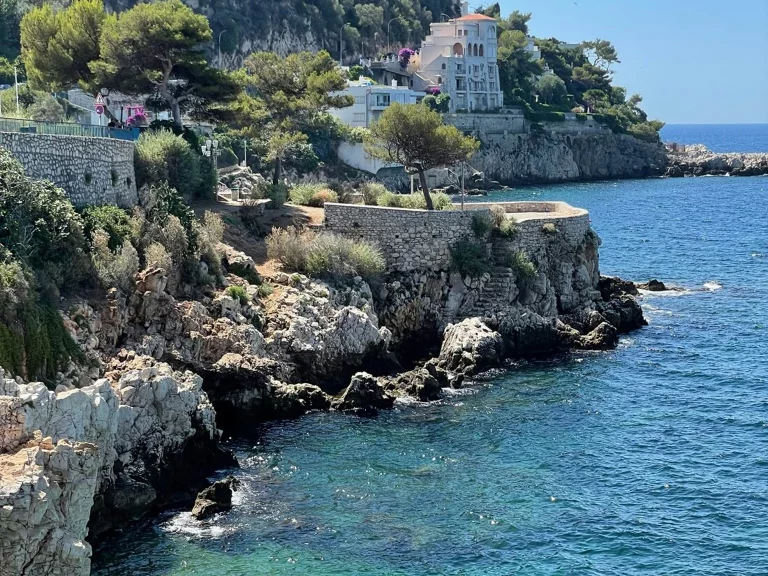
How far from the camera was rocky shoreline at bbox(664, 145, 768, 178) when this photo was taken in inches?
5408

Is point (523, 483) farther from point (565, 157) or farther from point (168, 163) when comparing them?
point (565, 157)

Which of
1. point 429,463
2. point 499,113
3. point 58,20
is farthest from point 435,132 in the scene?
point 499,113

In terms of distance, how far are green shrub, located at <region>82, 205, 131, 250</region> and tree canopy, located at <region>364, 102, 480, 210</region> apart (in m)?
14.7

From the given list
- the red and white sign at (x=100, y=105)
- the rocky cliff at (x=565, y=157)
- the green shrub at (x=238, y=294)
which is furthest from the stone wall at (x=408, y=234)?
the rocky cliff at (x=565, y=157)

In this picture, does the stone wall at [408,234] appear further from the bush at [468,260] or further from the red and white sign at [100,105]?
the red and white sign at [100,105]

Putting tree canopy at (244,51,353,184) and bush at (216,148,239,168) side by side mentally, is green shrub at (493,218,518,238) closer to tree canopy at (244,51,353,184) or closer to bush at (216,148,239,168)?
tree canopy at (244,51,353,184)

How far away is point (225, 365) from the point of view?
100 ft

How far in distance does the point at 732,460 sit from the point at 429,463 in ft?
26.2

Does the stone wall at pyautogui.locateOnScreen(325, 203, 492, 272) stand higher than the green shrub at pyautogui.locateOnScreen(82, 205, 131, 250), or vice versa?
the green shrub at pyautogui.locateOnScreen(82, 205, 131, 250)

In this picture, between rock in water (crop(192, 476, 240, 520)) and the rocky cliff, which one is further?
the rocky cliff

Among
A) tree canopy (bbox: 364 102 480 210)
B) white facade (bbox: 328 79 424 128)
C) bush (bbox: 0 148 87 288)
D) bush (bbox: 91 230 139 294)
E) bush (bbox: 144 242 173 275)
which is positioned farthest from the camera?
white facade (bbox: 328 79 424 128)

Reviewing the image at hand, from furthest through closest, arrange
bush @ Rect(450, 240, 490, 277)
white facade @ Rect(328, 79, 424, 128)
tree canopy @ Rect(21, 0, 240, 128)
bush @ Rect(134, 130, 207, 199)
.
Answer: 1. white facade @ Rect(328, 79, 424, 128)
2. tree canopy @ Rect(21, 0, 240, 128)
3. bush @ Rect(450, 240, 490, 277)
4. bush @ Rect(134, 130, 207, 199)

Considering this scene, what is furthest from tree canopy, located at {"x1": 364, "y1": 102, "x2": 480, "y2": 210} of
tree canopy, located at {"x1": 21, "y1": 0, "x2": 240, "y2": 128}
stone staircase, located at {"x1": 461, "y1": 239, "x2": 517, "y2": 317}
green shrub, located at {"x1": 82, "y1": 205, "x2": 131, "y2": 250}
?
green shrub, located at {"x1": 82, "y1": 205, "x2": 131, "y2": 250}

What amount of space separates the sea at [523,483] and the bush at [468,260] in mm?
4426
